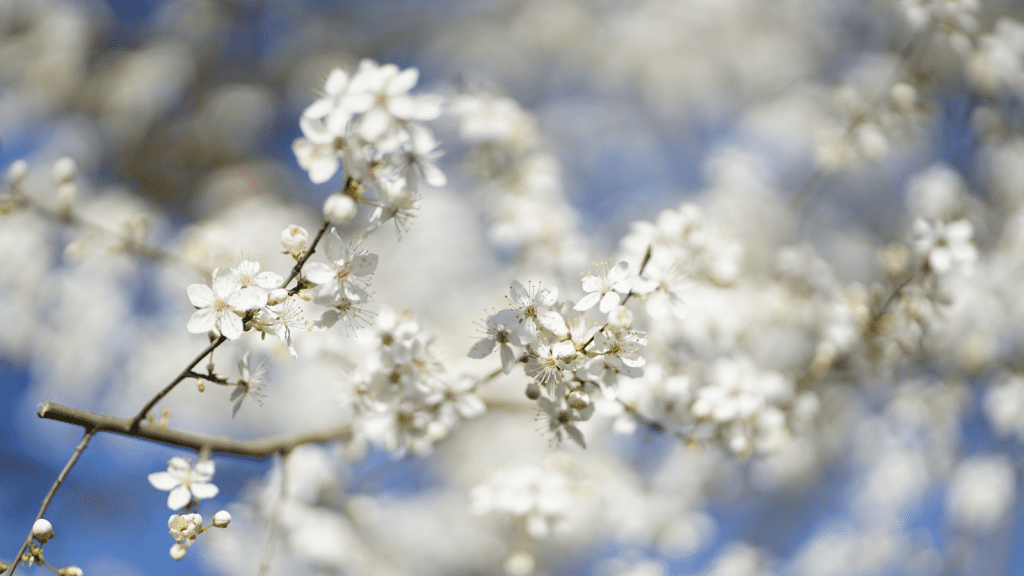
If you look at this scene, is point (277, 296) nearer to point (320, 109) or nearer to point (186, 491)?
point (320, 109)

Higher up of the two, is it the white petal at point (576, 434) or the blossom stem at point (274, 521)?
the white petal at point (576, 434)

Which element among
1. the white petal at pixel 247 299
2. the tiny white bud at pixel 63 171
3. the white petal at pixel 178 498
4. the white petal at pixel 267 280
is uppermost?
the tiny white bud at pixel 63 171

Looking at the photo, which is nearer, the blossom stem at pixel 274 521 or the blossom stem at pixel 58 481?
the blossom stem at pixel 58 481

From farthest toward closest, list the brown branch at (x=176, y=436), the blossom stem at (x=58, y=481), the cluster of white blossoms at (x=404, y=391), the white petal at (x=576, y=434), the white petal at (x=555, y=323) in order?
the cluster of white blossoms at (x=404, y=391), the white petal at (x=576, y=434), the white petal at (x=555, y=323), the brown branch at (x=176, y=436), the blossom stem at (x=58, y=481)

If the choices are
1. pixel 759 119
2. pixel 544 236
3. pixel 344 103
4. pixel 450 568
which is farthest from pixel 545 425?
pixel 759 119

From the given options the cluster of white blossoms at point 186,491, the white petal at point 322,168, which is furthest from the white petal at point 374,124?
the cluster of white blossoms at point 186,491

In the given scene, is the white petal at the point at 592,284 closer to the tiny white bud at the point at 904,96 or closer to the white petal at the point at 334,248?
the white petal at the point at 334,248

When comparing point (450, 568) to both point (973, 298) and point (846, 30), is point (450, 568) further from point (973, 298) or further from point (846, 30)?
point (846, 30)

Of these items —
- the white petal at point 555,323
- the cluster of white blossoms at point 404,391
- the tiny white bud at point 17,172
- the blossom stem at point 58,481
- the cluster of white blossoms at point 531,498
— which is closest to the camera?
the blossom stem at point 58,481
